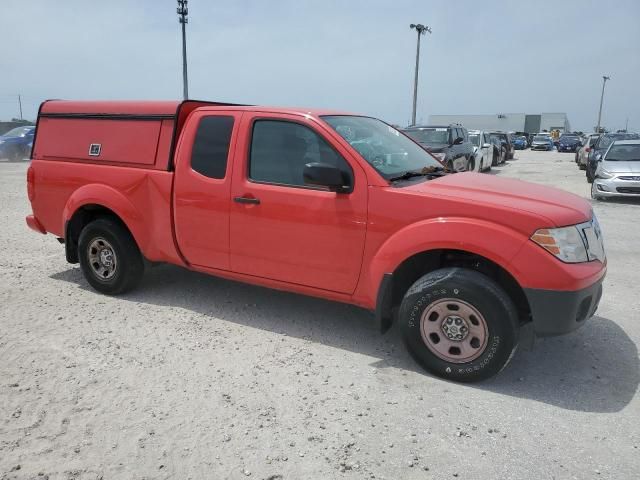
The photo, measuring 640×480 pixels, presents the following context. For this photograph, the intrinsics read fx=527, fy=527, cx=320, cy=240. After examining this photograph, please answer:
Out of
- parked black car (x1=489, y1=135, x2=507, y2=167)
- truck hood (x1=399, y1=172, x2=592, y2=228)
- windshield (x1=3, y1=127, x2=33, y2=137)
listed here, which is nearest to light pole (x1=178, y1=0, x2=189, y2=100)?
windshield (x1=3, y1=127, x2=33, y2=137)

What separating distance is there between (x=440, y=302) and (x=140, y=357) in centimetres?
221

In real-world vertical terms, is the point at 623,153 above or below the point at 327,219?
above

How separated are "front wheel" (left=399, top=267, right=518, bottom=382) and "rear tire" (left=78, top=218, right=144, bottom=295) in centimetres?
277

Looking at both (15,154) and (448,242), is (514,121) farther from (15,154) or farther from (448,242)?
(448,242)

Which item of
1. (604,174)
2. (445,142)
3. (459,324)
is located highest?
(445,142)

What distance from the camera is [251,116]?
4.28 m

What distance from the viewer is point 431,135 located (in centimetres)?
1424

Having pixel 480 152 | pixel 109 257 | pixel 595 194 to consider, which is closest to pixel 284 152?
pixel 109 257

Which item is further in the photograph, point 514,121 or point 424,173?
point 514,121

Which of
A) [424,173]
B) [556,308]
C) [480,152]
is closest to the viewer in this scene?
[556,308]

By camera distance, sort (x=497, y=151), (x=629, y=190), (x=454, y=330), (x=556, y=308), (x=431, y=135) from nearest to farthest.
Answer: (x=556, y=308) < (x=454, y=330) < (x=629, y=190) < (x=431, y=135) < (x=497, y=151)

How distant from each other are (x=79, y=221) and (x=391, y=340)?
130 inches

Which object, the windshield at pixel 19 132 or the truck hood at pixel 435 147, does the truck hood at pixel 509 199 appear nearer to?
the truck hood at pixel 435 147

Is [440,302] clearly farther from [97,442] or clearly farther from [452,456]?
[97,442]
